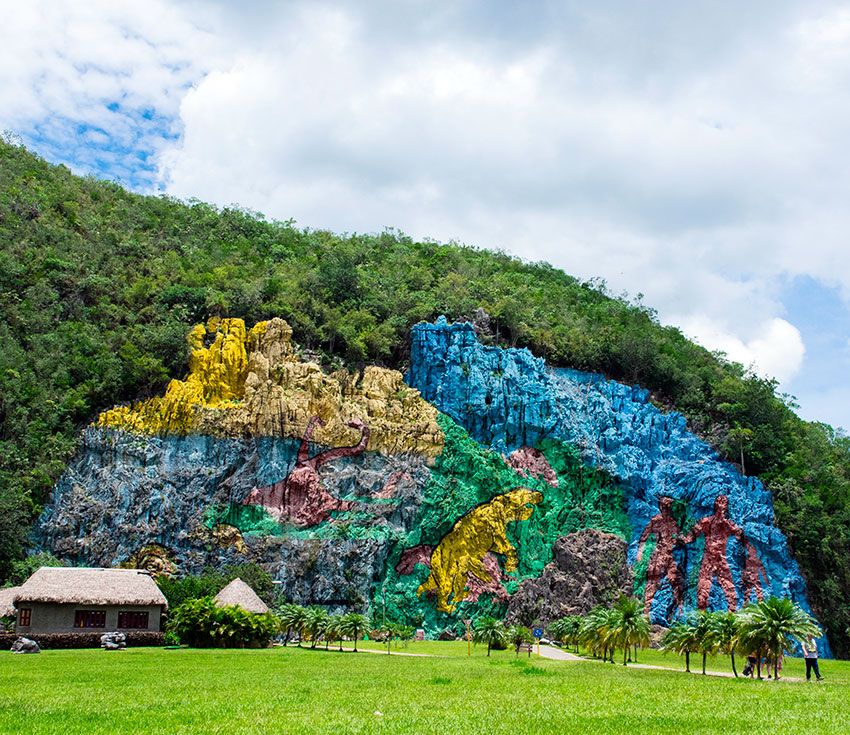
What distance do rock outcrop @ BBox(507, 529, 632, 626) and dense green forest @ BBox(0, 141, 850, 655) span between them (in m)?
11.6

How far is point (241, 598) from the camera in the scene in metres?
38.7

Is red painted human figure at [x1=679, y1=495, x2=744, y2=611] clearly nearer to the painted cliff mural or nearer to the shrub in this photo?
the painted cliff mural

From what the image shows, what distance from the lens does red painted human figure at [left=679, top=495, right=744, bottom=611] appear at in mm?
48031

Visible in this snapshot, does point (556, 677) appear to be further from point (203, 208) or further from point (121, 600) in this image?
point (203, 208)

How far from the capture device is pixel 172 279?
186 ft

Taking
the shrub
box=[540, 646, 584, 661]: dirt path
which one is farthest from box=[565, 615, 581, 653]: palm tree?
the shrub

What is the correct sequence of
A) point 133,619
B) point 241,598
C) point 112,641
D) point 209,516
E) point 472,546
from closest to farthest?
1. point 112,641
2. point 133,619
3. point 241,598
4. point 209,516
5. point 472,546

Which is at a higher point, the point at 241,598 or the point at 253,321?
the point at 253,321

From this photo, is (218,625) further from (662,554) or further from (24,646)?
(662,554)

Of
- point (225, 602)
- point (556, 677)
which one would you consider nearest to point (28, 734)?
point (556, 677)

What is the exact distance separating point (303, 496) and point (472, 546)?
1032 centimetres

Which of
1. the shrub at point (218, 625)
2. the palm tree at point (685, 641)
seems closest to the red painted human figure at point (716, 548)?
the palm tree at point (685, 641)

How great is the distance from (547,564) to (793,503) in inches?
663

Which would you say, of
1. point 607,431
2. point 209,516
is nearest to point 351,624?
point 209,516
